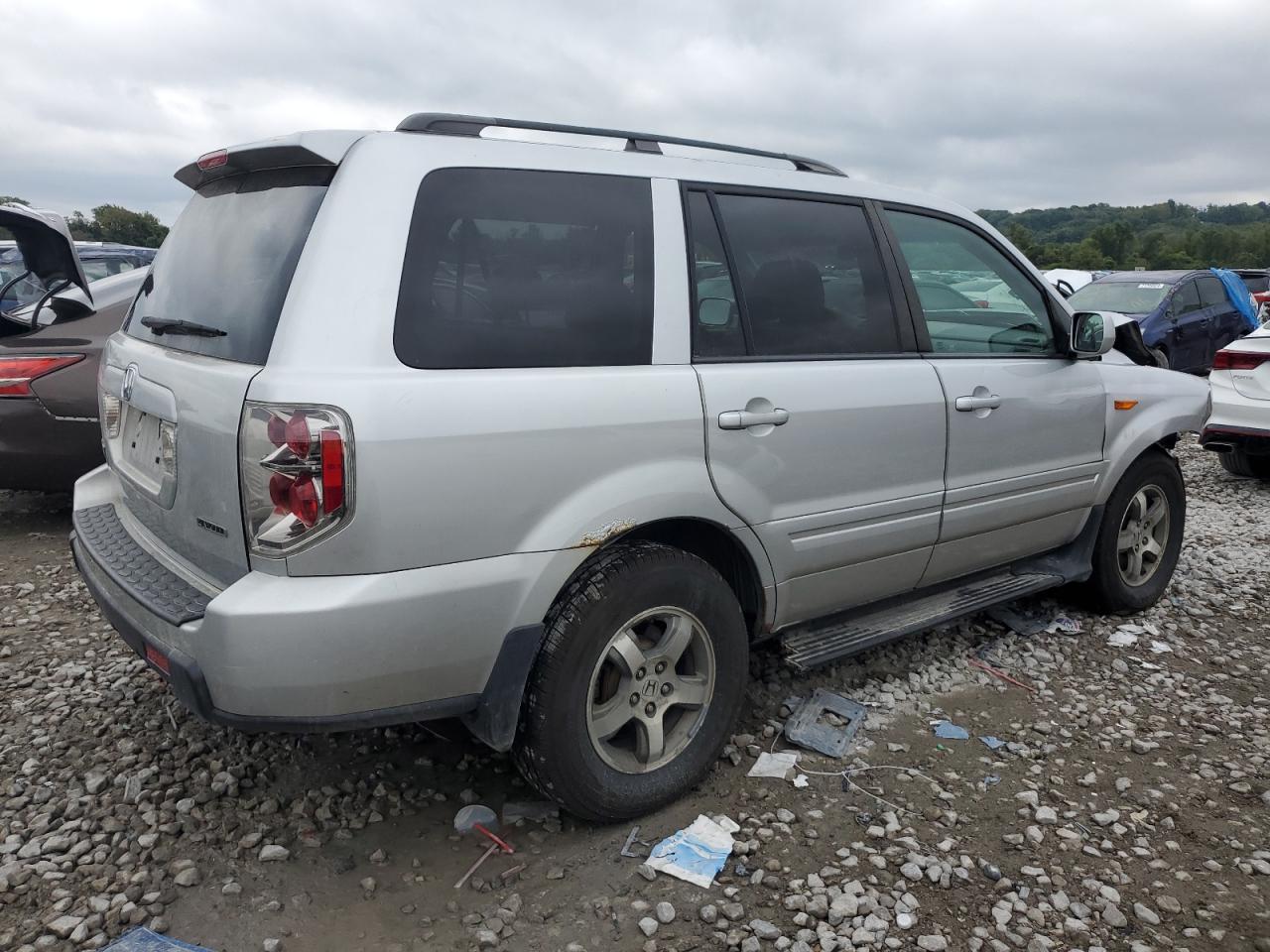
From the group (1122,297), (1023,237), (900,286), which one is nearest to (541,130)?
(900,286)

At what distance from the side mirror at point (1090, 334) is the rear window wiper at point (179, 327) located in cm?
320

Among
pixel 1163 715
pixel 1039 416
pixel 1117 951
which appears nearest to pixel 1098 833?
pixel 1117 951

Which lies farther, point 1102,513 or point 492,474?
point 1102,513

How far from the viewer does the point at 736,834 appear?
9.16 ft

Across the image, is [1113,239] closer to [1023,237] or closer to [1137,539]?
[1023,237]

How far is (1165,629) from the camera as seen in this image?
14.6ft

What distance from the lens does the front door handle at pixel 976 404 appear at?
342 centimetres

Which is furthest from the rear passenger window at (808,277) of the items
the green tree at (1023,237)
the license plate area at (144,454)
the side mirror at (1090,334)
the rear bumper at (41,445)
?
the green tree at (1023,237)

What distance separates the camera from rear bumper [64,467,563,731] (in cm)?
214

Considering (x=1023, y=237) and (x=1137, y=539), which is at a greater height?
(x=1023, y=237)

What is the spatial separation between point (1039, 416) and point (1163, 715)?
4.03ft

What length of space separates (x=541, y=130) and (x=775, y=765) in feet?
6.98

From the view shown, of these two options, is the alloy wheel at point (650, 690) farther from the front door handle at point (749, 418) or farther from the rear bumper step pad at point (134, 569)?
the rear bumper step pad at point (134, 569)

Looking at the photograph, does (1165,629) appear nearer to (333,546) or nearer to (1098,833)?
(1098,833)
